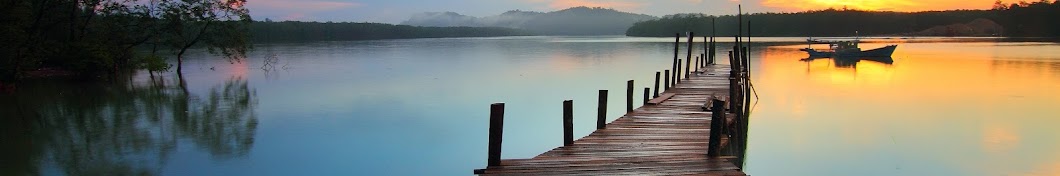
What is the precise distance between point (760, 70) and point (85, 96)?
31.1 meters

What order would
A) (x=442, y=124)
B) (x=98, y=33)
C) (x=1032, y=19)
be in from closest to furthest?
(x=442, y=124) < (x=98, y=33) < (x=1032, y=19)

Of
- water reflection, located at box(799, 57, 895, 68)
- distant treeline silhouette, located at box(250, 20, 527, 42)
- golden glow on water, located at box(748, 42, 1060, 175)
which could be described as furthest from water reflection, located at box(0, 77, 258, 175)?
distant treeline silhouette, located at box(250, 20, 527, 42)

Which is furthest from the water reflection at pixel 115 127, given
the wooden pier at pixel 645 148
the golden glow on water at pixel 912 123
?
the golden glow on water at pixel 912 123

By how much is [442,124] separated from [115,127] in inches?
307

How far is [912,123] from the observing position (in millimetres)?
19547

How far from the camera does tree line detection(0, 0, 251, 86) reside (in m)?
28.6

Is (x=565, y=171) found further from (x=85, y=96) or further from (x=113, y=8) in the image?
(x=113, y=8)

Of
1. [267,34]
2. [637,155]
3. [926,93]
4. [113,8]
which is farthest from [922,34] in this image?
[637,155]

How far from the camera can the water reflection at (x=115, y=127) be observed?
14203 millimetres

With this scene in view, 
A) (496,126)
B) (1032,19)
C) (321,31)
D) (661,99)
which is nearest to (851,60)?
(661,99)

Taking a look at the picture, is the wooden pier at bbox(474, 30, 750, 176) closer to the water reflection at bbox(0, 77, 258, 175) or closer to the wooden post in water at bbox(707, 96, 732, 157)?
the wooden post in water at bbox(707, 96, 732, 157)

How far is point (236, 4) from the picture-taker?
37844mm

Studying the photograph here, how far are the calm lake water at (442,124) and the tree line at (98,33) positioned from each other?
4.22 ft

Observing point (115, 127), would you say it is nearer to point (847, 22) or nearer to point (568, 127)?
point (568, 127)
